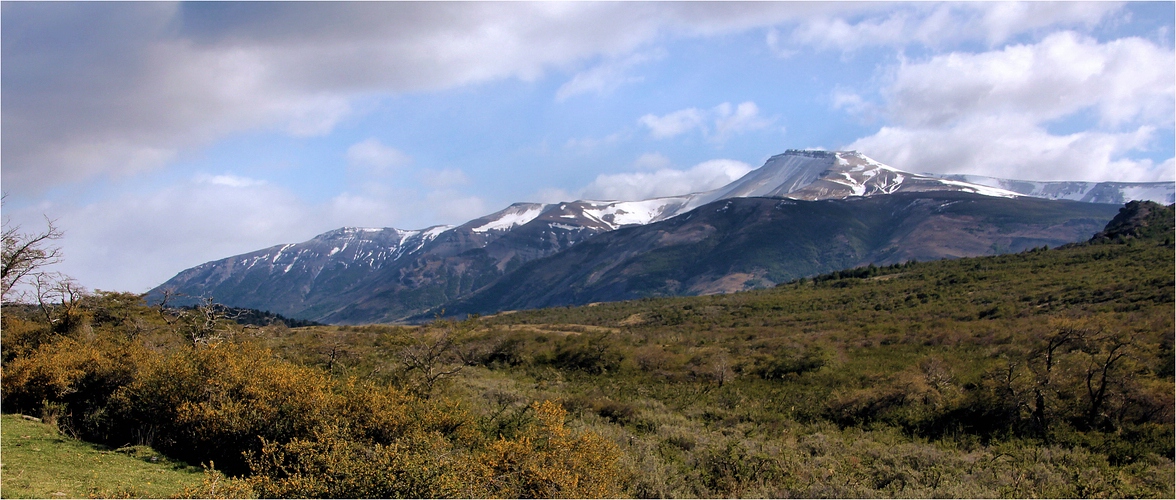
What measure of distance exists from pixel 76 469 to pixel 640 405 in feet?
60.5

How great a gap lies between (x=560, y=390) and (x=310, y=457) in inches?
780

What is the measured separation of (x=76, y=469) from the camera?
1255 cm

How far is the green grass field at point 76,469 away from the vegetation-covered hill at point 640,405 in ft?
3.00

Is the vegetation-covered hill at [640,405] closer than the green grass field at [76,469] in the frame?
No

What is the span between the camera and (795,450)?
734 inches

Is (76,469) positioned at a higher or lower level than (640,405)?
higher

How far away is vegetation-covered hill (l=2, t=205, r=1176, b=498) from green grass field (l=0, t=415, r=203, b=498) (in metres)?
0.91

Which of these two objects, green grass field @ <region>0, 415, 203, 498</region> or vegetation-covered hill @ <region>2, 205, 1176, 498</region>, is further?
vegetation-covered hill @ <region>2, 205, 1176, 498</region>

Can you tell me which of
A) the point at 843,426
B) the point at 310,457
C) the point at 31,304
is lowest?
the point at 843,426

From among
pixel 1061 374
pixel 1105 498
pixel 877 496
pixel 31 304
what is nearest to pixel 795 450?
pixel 877 496

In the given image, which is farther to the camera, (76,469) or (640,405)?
(640,405)

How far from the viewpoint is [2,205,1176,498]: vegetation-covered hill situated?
12.2 metres

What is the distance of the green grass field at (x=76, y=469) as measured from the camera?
10.8 m

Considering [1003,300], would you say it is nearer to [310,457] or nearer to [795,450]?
[795,450]
